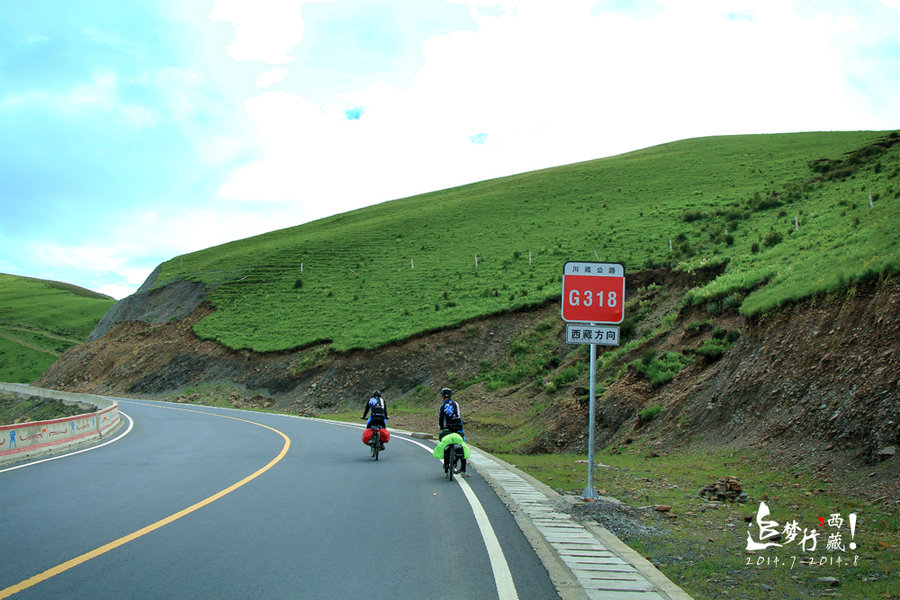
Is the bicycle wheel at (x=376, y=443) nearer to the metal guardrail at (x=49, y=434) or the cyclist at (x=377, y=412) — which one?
the cyclist at (x=377, y=412)

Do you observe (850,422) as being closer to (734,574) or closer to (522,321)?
(734,574)

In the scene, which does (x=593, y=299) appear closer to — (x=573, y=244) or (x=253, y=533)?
(x=253, y=533)

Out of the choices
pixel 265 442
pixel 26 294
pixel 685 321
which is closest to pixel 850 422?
pixel 685 321

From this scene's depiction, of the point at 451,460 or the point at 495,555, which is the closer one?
the point at 495,555

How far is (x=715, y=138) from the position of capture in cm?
9031

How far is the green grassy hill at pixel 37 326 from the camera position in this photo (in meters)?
90.5

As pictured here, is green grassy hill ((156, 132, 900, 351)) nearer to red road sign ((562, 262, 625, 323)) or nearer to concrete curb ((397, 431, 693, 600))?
red road sign ((562, 262, 625, 323))

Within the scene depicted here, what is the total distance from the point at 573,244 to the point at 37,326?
339ft

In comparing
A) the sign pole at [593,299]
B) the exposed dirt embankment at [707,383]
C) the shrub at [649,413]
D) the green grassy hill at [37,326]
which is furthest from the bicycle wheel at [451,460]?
the green grassy hill at [37,326]

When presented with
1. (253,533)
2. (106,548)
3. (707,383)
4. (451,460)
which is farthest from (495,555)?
(707,383)

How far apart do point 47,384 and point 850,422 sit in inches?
2685

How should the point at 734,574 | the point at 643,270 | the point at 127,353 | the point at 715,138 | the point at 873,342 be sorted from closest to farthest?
the point at 734,574 → the point at 873,342 → the point at 643,270 → the point at 127,353 → the point at 715,138

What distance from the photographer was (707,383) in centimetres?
1653

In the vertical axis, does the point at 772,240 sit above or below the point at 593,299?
above
